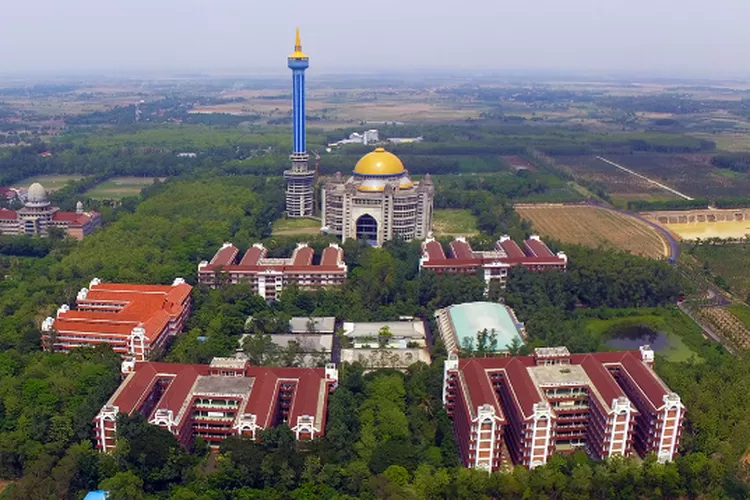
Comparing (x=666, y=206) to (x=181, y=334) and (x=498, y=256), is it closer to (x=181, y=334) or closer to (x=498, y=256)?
(x=498, y=256)

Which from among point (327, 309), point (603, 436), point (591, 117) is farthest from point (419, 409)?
point (591, 117)

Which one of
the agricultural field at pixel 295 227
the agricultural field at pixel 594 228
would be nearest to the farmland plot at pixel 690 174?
the agricultural field at pixel 594 228

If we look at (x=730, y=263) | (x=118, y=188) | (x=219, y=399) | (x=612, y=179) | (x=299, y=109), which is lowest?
(x=118, y=188)

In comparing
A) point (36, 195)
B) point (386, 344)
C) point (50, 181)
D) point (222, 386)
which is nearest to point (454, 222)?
point (386, 344)

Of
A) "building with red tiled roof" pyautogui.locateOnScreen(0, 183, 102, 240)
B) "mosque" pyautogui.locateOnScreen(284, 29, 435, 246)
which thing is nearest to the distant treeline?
"mosque" pyautogui.locateOnScreen(284, 29, 435, 246)

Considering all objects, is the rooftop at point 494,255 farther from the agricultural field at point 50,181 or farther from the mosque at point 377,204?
the agricultural field at point 50,181

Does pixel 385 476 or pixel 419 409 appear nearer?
pixel 385 476

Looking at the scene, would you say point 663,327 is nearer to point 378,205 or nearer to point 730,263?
point 730,263
